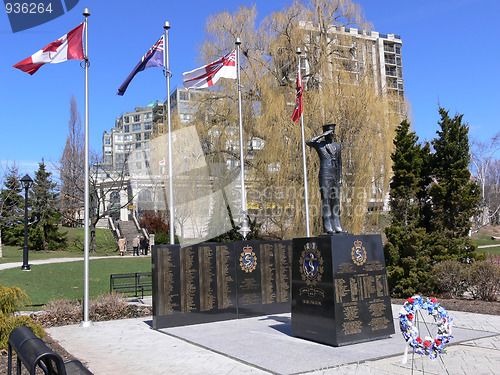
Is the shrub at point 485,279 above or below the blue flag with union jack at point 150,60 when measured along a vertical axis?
below

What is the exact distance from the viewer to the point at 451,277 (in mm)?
14164

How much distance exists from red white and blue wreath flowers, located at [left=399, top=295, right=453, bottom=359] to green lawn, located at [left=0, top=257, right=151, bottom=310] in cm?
1228

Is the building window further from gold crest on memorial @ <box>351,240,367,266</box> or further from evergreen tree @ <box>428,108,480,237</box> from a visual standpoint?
gold crest on memorial @ <box>351,240,367,266</box>

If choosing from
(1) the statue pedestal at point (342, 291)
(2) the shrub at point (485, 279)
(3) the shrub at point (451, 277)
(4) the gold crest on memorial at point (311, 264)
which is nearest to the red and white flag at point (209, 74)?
(1) the statue pedestal at point (342, 291)

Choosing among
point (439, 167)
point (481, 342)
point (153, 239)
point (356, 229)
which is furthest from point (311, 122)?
point (153, 239)

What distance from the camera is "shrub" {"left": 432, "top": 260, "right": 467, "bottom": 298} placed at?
14.0 m

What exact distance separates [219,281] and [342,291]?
4.37 metres

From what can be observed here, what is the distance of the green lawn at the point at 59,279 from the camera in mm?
16516

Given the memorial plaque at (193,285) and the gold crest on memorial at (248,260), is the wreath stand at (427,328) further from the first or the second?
the gold crest on memorial at (248,260)

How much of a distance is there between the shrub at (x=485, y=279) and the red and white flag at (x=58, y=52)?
12813mm

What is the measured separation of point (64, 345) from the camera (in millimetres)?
9242

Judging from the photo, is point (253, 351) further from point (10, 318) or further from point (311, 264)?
point (10, 318)

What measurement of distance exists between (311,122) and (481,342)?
14.1m

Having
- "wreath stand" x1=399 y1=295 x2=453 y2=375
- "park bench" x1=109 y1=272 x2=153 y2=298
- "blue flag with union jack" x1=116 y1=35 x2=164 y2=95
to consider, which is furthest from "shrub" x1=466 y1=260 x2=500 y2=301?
"blue flag with union jack" x1=116 y1=35 x2=164 y2=95
